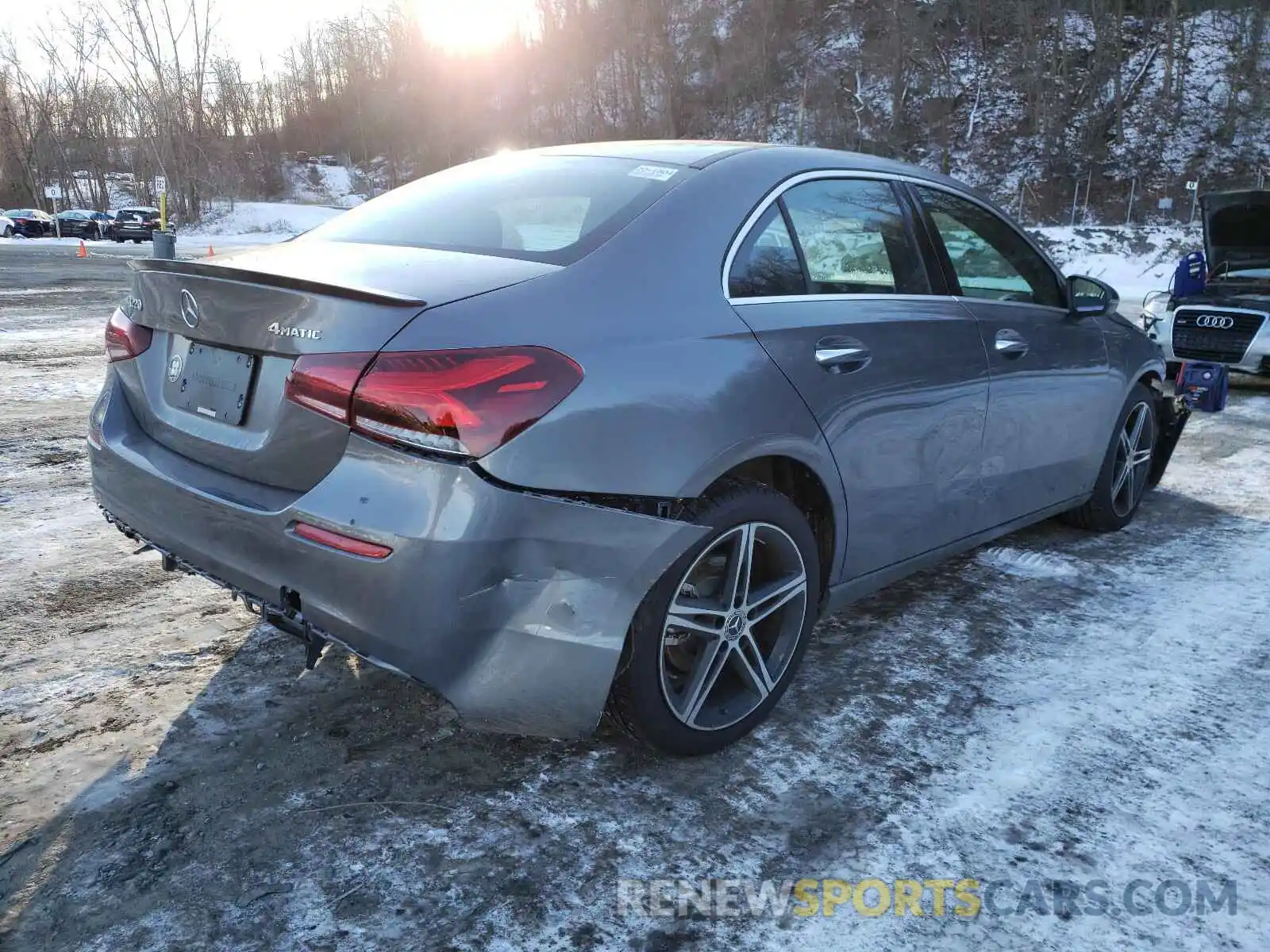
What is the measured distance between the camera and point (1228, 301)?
8.38 metres

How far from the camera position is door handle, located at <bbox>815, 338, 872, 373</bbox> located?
2676 millimetres

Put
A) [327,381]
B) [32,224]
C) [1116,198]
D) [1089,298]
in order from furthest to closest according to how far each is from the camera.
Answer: [32,224], [1116,198], [1089,298], [327,381]

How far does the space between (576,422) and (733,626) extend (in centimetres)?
81

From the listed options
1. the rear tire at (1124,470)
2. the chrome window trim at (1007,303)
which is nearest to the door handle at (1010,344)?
the chrome window trim at (1007,303)

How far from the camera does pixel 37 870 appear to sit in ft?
6.60

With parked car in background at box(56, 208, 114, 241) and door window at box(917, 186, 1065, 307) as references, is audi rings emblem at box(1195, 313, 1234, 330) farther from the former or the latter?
parked car in background at box(56, 208, 114, 241)

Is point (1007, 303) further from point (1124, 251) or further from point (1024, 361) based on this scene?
point (1124, 251)

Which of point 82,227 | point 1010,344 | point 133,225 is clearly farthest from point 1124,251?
point 82,227

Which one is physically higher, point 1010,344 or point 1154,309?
point 1010,344

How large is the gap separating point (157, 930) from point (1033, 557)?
370 cm

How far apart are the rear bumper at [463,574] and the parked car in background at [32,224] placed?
156ft

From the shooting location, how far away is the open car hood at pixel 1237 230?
8.36m

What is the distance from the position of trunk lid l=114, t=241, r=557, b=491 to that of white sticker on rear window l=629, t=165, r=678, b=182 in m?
0.58

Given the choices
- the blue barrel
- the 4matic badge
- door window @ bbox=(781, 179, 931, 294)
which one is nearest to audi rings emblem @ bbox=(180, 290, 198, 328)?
the 4matic badge
